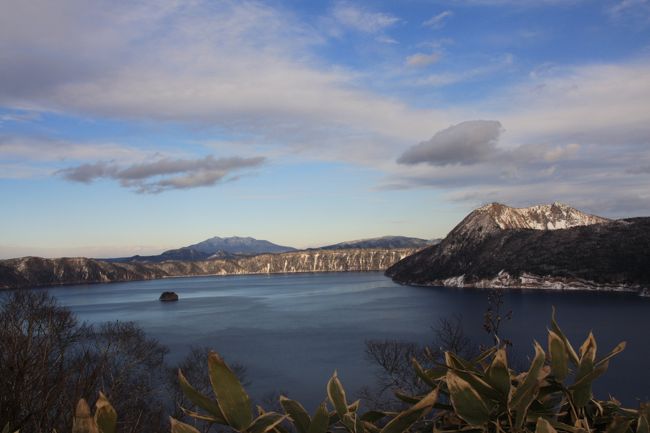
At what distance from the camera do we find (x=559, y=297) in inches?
3814

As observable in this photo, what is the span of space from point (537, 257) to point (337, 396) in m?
138

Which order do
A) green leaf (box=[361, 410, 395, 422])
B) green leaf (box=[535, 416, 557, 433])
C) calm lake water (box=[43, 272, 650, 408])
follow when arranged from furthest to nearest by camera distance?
calm lake water (box=[43, 272, 650, 408])
green leaf (box=[361, 410, 395, 422])
green leaf (box=[535, 416, 557, 433])

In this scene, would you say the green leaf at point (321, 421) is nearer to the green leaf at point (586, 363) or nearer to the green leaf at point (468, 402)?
the green leaf at point (468, 402)

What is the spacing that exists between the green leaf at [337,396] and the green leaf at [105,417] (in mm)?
607

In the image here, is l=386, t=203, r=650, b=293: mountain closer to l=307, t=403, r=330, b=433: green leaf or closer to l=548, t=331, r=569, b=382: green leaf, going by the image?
l=548, t=331, r=569, b=382: green leaf

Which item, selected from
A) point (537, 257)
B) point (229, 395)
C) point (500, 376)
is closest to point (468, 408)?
point (500, 376)

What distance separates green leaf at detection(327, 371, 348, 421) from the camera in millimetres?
1489

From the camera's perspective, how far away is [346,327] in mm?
68000

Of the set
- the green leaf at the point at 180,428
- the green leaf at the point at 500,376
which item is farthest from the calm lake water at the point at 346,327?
the green leaf at the point at 180,428

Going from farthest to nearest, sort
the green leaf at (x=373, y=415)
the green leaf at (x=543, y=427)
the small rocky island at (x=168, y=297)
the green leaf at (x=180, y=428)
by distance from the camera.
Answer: the small rocky island at (x=168, y=297), the green leaf at (x=373, y=415), the green leaf at (x=180, y=428), the green leaf at (x=543, y=427)

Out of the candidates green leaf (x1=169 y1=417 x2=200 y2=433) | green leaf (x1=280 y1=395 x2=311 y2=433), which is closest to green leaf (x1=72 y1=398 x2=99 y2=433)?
green leaf (x1=169 y1=417 x2=200 y2=433)

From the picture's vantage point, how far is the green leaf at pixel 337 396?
149cm

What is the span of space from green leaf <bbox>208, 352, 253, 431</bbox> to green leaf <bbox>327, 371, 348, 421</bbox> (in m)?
0.28

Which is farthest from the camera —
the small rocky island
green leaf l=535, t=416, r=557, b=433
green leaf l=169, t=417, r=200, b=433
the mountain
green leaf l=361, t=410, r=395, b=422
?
the small rocky island
